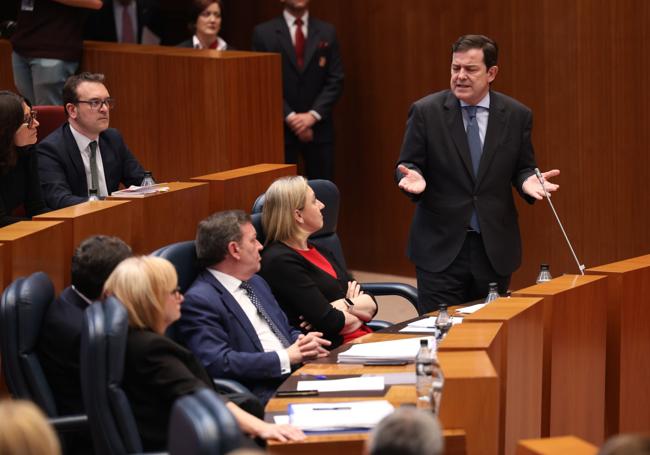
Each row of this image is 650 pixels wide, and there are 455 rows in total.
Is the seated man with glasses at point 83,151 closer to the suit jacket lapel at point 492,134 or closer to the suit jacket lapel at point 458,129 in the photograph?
the suit jacket lapel at point 458,129

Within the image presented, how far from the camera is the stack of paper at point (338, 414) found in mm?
3355

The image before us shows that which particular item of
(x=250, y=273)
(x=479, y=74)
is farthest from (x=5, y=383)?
(x=479, y=74)

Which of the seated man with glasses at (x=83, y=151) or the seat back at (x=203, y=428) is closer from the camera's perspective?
the seat back at (x=203, y=428)

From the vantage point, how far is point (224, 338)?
4.28m

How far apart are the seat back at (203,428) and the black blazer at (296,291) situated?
2200mm

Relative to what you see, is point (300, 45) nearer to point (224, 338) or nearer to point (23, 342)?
point (224, 338)

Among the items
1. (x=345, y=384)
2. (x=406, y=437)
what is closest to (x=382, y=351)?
(x=345, y=384)

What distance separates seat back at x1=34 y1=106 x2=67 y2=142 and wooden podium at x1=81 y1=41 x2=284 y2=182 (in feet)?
2.74

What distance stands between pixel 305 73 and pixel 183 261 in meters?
3.73

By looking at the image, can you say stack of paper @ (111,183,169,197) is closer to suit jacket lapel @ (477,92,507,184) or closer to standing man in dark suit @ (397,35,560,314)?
standing man in dark suit @ (397,35,560,314)

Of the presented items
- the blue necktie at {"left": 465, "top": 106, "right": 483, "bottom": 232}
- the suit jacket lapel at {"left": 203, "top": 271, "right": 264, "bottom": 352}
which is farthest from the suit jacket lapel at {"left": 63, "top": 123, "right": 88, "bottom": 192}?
the blue necktie at {"left": 465, "top": 106, "right": 483, "bottom": 232}

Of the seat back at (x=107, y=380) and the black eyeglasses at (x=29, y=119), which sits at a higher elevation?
the black eyeglasses at (x=29, y=119)

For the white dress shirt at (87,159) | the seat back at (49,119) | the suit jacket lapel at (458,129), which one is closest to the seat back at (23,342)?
the white dress shirt at (87,159)

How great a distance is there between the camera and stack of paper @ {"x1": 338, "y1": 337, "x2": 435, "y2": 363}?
4105mm
